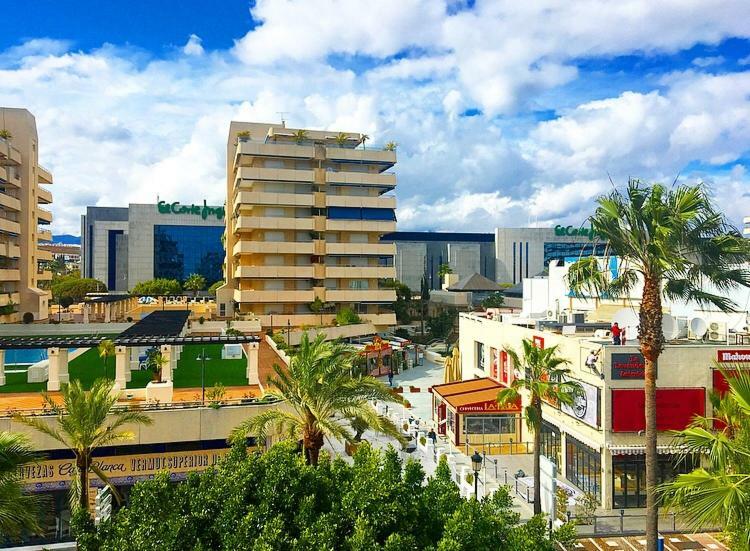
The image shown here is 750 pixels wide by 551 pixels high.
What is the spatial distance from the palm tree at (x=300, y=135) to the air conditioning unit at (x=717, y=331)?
52993mm

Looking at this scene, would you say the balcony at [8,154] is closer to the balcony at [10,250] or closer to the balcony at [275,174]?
the balcony at [10,250]

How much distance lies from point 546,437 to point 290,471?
21737 mm

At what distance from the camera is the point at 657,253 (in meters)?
15.1

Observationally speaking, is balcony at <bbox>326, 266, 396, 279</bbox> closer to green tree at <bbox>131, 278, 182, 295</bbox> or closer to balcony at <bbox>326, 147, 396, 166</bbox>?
balcony at <bbox>326, 147, 396, 166</bbox>

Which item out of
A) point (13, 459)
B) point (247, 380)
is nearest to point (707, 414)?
point (247, 380)

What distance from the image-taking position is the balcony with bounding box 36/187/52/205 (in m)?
74.3

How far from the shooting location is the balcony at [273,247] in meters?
68.4

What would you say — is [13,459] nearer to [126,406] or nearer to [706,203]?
[126,406]

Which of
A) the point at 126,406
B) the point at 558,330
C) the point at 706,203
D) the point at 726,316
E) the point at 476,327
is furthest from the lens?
the point at 476,327

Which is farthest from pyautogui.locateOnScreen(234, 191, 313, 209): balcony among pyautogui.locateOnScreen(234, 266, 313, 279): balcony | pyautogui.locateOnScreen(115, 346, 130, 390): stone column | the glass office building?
the glass office building

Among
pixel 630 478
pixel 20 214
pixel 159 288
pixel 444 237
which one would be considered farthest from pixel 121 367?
Answer: pixel 444 237

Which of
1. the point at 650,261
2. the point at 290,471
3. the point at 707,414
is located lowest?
the point at 707,414

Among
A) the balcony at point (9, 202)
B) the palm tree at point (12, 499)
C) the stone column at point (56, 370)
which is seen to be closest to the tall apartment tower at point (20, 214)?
the balcony at point (9, 202)

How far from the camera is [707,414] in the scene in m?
24.2
